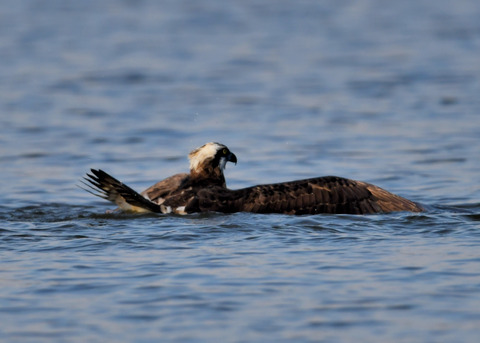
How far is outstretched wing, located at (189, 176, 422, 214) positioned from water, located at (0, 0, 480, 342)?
244 millimetres

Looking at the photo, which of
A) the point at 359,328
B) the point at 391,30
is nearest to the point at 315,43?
the point at 391,30

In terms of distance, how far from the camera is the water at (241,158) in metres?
6.39

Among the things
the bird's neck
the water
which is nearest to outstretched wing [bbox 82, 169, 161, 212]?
the water

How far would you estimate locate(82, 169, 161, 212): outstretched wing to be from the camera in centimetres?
905

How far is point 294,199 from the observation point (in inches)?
377

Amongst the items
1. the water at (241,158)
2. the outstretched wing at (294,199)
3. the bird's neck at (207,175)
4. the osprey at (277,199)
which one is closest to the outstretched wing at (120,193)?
the osprey at (277,199)

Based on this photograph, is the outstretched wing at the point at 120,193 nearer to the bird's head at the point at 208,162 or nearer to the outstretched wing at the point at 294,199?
the outstretched wing at the point at 294,199

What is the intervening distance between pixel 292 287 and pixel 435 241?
6.32 feet

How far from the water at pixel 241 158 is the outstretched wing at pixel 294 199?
0.80 ft

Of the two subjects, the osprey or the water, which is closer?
the water

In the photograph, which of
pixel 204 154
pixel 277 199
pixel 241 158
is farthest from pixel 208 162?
pixel 241 158

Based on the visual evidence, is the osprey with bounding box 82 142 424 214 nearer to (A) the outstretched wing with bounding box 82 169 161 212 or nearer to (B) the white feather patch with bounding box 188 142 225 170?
(A) the outstretched wing with bounding box 82 169 161 212

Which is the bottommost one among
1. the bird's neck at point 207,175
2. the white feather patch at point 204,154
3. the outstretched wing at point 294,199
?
the outstretched wing at point 294,199

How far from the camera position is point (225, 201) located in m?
9.60
